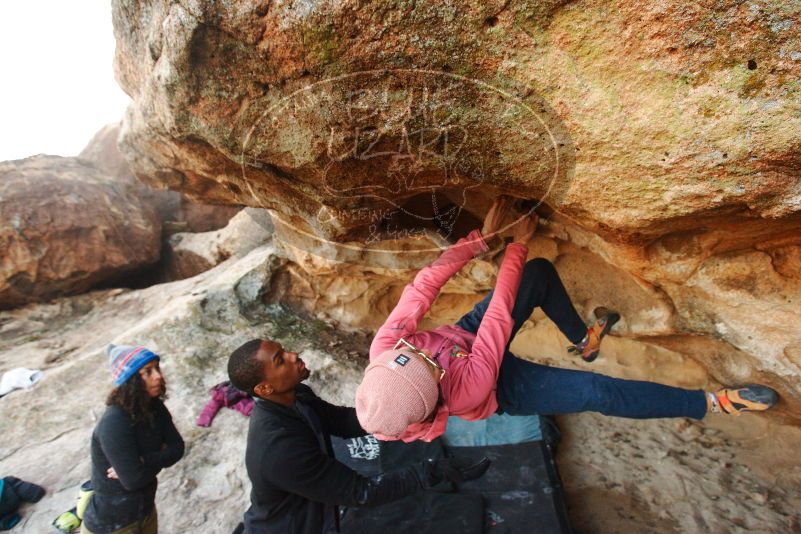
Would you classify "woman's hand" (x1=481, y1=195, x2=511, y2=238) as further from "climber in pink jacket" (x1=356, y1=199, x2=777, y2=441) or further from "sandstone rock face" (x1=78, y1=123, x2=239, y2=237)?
"sandstone rock face" (x1=78, y1=123, x2=239, y2=237)

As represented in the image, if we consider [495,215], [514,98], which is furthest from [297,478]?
[514,98]

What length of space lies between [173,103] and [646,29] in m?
1.88

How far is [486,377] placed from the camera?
189 centimetres

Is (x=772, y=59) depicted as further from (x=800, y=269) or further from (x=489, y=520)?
(x=489, y=520)

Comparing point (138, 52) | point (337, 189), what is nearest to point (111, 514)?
point (337, 189)

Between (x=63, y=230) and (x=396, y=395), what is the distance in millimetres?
5639

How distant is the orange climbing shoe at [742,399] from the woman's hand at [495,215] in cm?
133

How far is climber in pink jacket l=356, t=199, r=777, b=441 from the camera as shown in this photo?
162 cm

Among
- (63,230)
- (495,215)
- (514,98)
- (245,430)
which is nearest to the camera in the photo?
(514,98)

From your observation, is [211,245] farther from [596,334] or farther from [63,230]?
[596,334]

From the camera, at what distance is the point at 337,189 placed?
7.20 feet

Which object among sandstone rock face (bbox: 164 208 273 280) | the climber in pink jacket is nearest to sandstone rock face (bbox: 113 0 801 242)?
the climber in pink jacket

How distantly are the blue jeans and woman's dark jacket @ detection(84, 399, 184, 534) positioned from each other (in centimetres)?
182

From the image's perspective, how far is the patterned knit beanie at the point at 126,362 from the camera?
7.59 feet
